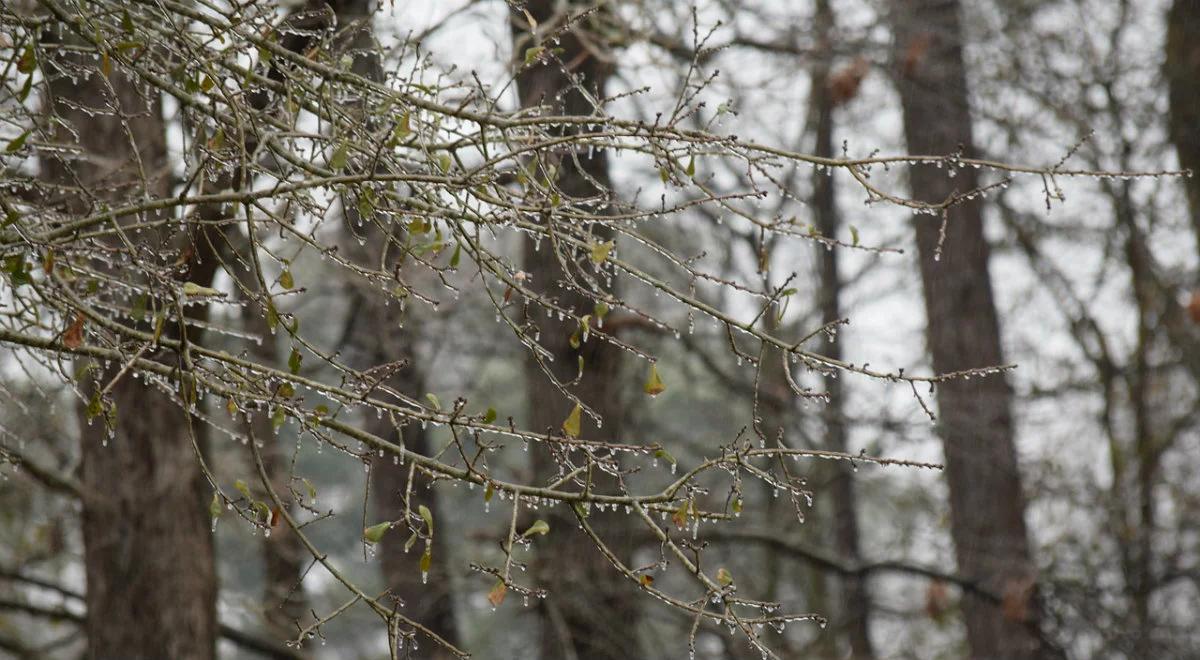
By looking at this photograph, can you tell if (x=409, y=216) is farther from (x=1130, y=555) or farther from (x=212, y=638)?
(x=1130, y=555)

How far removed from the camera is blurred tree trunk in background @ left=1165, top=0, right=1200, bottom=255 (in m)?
9.45

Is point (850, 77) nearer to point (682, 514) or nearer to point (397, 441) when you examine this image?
point (397, 441)

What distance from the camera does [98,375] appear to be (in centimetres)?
303

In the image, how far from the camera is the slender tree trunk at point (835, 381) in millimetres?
9865

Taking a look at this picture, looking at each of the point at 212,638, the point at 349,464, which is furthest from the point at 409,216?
the point at 349,464

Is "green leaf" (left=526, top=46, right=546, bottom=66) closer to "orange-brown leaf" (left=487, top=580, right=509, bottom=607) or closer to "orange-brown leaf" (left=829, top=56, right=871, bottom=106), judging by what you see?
"orange-brown leaf" (left=487, top=580, right=509, bottom=607)

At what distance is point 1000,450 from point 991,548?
0.72 m

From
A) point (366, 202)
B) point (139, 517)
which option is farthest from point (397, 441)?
point (366, 202)

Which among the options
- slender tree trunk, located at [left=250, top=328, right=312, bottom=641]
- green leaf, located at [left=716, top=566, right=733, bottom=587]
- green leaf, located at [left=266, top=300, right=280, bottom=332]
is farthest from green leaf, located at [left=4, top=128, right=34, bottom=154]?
slender tree trunk, located at [left=250, top=328, right=312, bottom=641]

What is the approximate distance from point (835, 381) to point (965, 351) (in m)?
1.01

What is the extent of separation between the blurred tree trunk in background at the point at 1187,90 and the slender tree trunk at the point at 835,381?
2.56m

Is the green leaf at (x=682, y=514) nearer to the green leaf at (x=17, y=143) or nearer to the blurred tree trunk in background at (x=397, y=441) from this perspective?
the green leaf at (x=17, y=143)

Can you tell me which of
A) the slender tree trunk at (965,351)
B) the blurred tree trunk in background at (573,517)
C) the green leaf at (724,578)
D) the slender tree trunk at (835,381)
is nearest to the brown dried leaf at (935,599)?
the slender tree trunk at (965,351)

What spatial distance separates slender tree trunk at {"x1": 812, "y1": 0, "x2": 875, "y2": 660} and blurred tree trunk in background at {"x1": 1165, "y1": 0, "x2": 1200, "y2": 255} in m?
2.56
